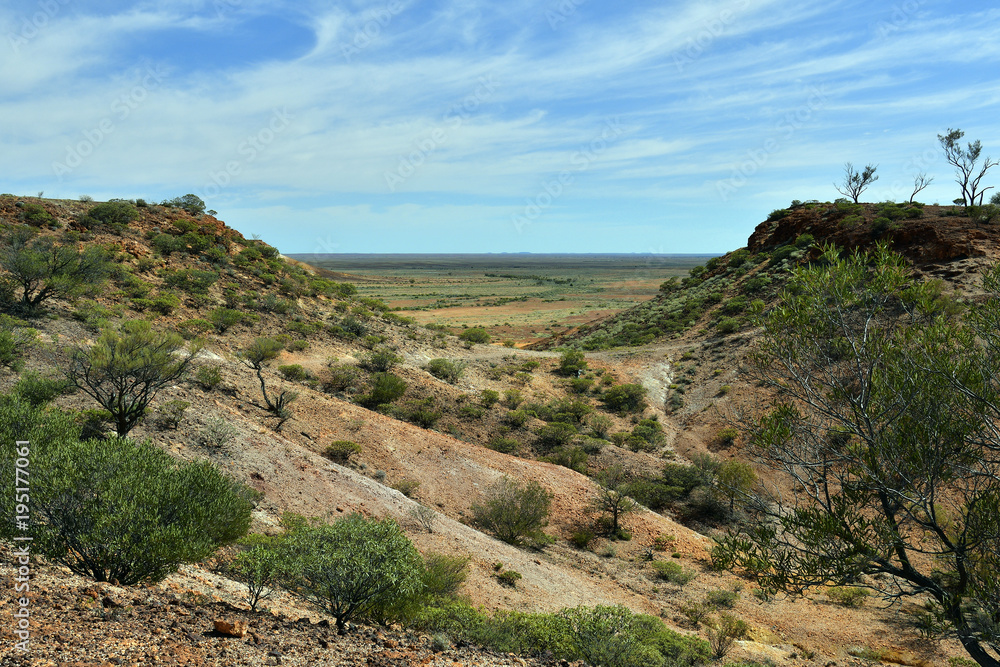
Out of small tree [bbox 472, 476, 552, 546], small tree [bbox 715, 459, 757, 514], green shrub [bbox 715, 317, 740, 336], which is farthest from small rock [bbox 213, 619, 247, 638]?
green shrub [bbox 715, 317, 740, 336]

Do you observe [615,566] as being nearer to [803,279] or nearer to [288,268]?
[803,279]

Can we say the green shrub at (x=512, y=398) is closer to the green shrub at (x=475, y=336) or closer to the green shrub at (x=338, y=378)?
the green shrub at (x=338, y=378)

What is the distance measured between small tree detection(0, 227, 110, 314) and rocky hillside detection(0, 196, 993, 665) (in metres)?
0.82

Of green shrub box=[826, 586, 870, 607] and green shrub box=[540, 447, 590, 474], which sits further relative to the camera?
green shrub box=[540, 447, 590, 474]

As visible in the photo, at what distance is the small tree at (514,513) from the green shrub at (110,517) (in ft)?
35.9

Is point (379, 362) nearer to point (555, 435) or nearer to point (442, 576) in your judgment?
point (555, 435)

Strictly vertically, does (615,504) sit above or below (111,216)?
below

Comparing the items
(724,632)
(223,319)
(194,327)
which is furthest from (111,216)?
(724,632)

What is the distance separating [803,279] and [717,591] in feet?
37.8

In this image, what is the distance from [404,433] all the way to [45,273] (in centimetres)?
1707

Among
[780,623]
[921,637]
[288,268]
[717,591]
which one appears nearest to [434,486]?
[717,591]

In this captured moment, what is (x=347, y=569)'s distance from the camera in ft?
28.5

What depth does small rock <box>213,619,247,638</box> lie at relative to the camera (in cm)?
710

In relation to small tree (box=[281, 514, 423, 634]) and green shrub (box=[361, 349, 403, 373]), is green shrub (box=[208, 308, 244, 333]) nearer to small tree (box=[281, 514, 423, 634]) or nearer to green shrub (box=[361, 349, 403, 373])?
green shrub (box=[361, 349, 403, 373])
